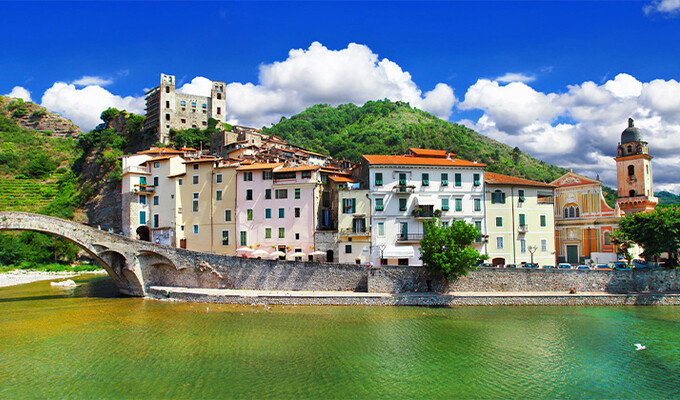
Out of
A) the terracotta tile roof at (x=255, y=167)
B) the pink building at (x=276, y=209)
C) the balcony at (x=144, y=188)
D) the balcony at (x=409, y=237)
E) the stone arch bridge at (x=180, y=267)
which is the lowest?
the stone arch bridge at (x=180, y=267)

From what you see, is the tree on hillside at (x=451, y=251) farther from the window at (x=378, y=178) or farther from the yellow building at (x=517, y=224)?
the yellow building at (x=517, y=224)

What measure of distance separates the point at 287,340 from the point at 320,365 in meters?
4.08

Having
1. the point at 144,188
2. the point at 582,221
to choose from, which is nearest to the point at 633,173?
the point at 582,221

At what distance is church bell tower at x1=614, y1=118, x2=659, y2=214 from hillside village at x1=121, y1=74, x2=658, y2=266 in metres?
9.08

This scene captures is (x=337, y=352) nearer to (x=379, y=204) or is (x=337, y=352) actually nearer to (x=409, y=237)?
(x=409, y=237)

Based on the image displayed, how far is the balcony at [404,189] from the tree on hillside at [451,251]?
5532 mm

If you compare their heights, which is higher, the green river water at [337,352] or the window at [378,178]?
the window at [378,178]

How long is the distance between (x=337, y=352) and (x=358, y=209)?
18.2 metres

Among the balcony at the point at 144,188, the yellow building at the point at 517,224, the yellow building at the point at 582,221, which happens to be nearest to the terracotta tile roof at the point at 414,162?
the yellow building at the point at 517,224

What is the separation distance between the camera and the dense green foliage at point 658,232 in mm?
34750

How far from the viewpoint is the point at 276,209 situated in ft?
133

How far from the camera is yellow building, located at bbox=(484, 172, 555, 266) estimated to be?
4031 cm

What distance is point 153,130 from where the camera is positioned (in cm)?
8038

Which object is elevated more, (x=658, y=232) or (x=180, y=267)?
(x=658, y=232)
